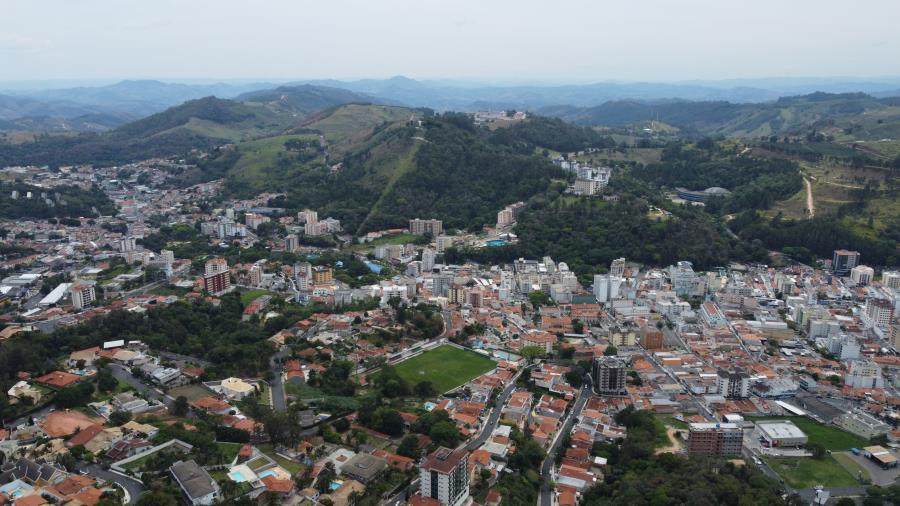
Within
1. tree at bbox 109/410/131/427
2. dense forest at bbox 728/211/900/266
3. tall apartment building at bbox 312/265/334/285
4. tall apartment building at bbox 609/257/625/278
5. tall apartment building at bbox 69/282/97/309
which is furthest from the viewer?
dense forest at bbox 728/211/900/266

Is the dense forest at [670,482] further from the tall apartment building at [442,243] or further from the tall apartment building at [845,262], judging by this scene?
the tall apartment building at [845,262]

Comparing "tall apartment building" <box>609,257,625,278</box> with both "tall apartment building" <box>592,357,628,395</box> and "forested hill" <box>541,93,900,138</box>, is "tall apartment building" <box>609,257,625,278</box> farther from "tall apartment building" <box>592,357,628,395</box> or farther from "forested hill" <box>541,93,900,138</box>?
"forested hill" <box>541,93,900,138</box>

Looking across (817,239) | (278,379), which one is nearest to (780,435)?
(278,379)

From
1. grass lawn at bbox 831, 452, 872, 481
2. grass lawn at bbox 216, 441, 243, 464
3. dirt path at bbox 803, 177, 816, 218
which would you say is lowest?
grass lawn at bbox 831, 452, 872, 481

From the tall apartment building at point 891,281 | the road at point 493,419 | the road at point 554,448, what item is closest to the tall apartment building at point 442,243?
the road at point 493,419

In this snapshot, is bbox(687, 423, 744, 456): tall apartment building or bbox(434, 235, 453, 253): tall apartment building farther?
bbox(434, 235, 453, 253): tall apartment building

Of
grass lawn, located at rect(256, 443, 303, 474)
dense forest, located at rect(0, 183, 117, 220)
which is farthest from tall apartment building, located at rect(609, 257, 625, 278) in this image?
dense forest, located at rect(0, 183, 117, 220)

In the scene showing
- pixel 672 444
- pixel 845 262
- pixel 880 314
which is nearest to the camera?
pixel 672 444

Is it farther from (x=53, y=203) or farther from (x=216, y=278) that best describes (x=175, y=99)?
(x=216, y=278)
